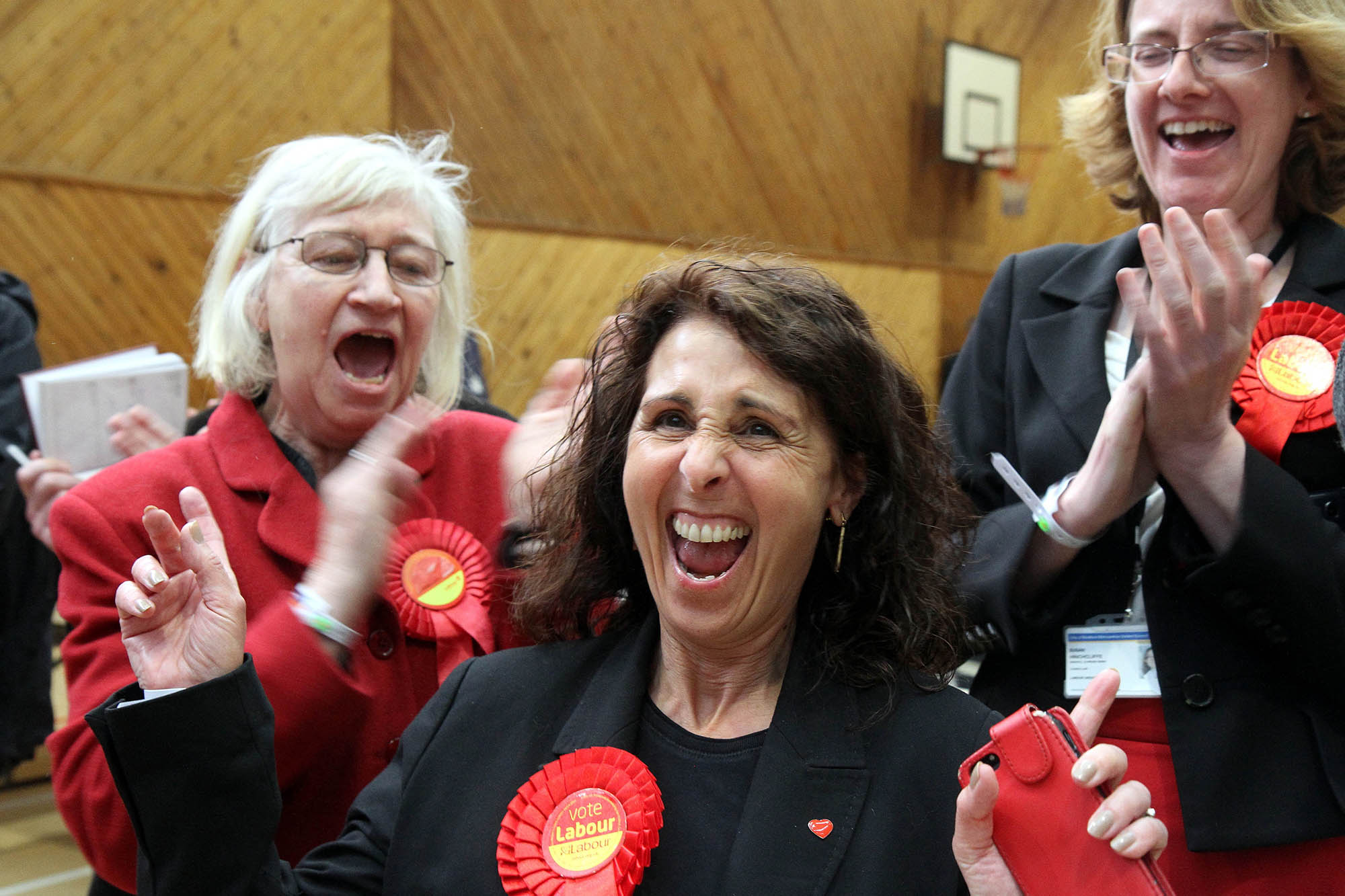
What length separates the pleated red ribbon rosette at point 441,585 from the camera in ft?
6.62

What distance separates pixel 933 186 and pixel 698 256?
10.2m

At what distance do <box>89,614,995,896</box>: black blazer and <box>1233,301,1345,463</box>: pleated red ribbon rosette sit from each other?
0.62m

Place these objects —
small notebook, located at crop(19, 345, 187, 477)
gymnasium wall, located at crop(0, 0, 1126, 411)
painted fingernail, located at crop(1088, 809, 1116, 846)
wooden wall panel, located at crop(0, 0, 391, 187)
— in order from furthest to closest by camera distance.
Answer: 1. gymnasium wall, located at crop(0, 0, 1126, 411)
2. wooden wall panel, located at crop(0, 0, 391, 187)
3. small notebook, located at crop(19, 345, 187, 477)
4. painted fingernail, located at crop(1088, 809, 1116, 846)

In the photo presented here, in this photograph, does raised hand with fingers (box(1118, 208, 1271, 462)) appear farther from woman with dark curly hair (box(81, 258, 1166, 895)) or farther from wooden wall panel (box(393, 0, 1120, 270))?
wooden wall panel (box(393, 0, 1120, 270))

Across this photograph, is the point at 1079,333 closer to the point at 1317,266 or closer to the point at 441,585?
the point at 1317,266

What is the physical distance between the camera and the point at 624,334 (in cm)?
190

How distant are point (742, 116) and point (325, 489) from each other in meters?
8.53

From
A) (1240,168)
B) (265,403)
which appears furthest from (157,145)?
(1240,168)

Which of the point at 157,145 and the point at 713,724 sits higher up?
the point at 713,724

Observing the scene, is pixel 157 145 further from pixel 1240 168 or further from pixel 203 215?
pixel 1240 168

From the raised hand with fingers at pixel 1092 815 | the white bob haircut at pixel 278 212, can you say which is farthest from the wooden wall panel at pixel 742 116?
the raised hand with fingers at pixel 1092 815

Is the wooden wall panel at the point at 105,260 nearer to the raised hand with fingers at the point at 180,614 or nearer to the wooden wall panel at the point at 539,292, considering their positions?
the wooden wall panel at the point at 539,292

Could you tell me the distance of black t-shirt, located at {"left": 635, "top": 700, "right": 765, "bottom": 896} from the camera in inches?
61.3

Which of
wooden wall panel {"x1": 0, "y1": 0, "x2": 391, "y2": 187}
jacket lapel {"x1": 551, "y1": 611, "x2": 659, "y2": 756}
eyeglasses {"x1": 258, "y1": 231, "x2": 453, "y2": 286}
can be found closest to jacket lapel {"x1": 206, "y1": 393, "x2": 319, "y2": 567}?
eyeglasses {"x1": 258, "y1": 231, "x2": 453, "y2": 286}
